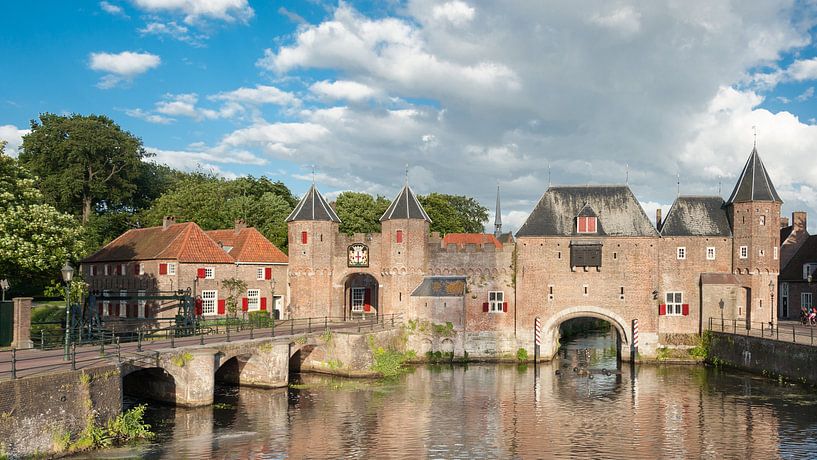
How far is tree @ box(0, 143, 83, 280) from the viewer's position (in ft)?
80.4

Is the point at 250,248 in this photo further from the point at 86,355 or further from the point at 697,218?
the point at 697,218

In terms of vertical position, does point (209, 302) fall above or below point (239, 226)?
below

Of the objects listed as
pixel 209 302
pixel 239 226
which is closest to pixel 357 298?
pixel 239 226

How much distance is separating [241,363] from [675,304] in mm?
25563

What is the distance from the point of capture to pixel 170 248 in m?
41.2

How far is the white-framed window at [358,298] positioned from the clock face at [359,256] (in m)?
5.49

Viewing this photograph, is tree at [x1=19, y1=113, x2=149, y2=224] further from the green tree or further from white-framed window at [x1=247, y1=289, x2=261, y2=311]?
white-framed window at [x1=247, y1=289, x2=261, y2=311]

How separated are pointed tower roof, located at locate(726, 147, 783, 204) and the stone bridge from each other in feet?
72.3

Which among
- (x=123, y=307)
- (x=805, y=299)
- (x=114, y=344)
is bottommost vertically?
(x=114, y=344)

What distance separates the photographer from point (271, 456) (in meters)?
20.1

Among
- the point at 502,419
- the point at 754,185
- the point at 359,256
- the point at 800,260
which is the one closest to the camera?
the point at 502,419

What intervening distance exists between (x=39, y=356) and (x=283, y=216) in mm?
36547

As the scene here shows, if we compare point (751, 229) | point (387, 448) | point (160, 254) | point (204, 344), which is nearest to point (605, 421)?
point (387, 448)

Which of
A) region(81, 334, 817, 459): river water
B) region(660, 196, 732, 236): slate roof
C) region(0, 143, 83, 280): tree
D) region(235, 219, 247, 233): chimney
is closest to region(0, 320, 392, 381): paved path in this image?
region(81, 334, 817, 459): river water
